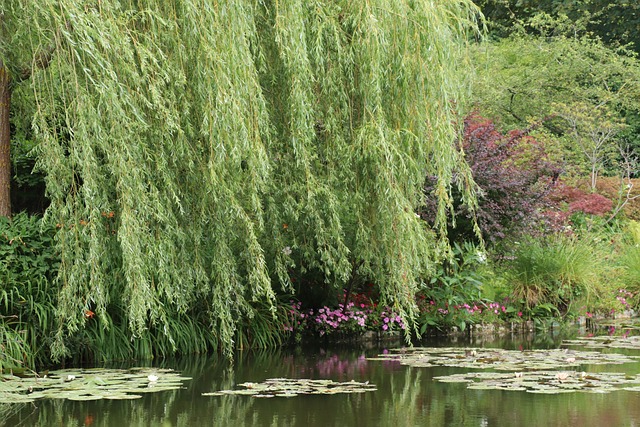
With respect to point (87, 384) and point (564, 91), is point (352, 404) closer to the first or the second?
point (87, 384)

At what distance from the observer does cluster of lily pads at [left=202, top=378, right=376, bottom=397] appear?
721cm

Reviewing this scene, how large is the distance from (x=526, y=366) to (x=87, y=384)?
3822 millimetres

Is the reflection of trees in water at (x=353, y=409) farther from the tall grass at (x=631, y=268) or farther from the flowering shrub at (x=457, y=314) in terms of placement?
the tall grass at (x=631, y=268)

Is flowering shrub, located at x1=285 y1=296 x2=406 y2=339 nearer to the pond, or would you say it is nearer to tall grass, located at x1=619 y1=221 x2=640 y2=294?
the pond

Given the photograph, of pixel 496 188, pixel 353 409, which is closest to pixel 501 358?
pixel 353 409

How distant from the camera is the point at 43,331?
26.9 feet

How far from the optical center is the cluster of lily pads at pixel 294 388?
284 inches

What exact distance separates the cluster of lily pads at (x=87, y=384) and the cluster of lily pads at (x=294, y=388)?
530mm

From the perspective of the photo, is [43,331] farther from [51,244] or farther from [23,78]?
[23,78]

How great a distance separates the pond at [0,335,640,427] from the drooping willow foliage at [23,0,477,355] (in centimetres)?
70

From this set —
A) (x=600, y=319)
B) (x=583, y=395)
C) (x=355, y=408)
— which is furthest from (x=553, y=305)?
(x=355, y=408)

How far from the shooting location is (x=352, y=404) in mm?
6828

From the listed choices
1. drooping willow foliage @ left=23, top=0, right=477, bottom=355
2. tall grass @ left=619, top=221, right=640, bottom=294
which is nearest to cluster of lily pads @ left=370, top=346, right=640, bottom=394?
drooping willow foliage @ left=23, top=0, right=477, bottom=355

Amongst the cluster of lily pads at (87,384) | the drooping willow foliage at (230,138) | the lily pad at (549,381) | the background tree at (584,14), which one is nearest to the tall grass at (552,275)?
the drooping willow foliage at (230,138)
